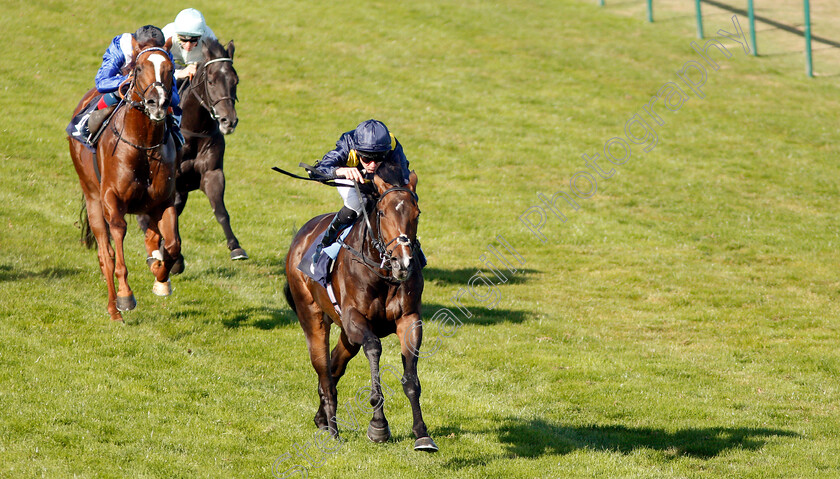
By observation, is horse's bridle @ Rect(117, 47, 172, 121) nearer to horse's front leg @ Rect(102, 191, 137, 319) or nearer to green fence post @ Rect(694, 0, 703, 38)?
horse's front leg @ Rect(102, 191, 137, 319)

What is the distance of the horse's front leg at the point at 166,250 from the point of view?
12039 mm

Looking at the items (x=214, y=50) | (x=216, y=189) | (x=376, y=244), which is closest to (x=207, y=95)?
(x=214, y=50)

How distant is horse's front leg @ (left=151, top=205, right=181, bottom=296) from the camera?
39.5ft

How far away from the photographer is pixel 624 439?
947 cm

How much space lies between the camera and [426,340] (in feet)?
42.1

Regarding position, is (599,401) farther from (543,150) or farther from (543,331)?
(543,150)

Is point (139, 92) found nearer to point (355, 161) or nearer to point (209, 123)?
point (209, 123)

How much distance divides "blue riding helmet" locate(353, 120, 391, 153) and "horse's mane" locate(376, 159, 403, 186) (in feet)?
0.54

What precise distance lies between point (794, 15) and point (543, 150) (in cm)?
1549

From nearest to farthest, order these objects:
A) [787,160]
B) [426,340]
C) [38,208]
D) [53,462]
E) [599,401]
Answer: [53,462] → [599,401] → [426,340] → [38,208] → [787,160]

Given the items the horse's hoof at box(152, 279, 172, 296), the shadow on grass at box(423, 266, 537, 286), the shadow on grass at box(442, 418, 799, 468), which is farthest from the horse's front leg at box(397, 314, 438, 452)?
the shadow on grass at box(423, 266, 537, 286)

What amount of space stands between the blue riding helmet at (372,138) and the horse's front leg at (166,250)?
4951mm

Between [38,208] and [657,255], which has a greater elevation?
[38,208]

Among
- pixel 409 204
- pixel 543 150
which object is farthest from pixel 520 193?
pixel 409 204
